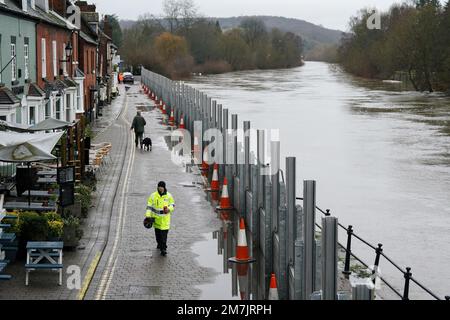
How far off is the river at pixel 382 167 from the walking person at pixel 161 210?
4830mm

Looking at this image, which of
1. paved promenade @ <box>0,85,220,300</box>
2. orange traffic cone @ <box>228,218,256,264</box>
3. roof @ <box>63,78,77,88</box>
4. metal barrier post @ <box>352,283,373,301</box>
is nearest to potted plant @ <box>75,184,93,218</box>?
paved promenade @ <box>0,85,220,300</box>

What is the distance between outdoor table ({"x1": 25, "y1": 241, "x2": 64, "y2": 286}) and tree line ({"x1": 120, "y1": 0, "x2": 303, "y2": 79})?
331ft

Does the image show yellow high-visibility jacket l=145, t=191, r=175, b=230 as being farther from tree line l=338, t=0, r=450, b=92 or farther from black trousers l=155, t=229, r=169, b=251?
tree line l=338, t=0, r=450, b=92

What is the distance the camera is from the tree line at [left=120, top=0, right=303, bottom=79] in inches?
4756

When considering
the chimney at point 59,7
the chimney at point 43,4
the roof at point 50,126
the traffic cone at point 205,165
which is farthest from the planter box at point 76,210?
the chimney at point 59,7

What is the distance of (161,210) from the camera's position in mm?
15312

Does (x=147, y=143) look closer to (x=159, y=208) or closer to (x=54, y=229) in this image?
(x=159, y=208)

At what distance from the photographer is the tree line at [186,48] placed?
121m

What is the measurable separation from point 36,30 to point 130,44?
345ft

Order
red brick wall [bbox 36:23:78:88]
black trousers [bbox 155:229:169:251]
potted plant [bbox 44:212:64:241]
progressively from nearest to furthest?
potted plant [bbox 44:212:64:241]
black trousers [bbox 155:229:169:251]
red brick wall [bbox 36:23:78:88]

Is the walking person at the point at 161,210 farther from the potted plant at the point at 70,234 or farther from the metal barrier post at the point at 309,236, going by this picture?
the metal barrier post at the point at 309,236

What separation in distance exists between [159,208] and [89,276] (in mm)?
2168
